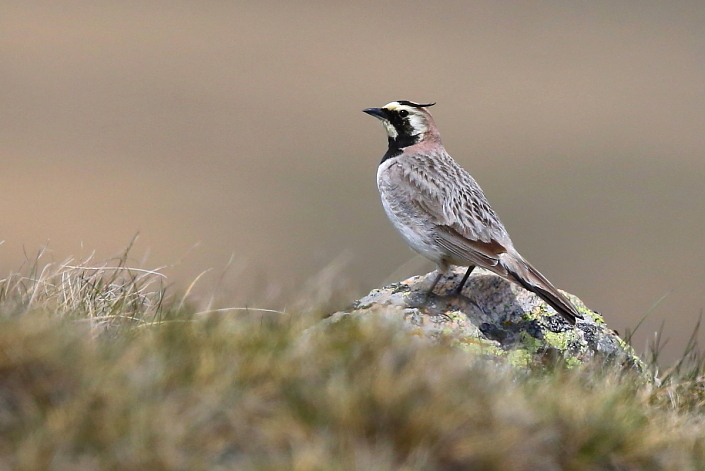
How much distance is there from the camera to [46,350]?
13.9 feet

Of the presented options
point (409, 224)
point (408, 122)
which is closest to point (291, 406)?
point (409, 224)

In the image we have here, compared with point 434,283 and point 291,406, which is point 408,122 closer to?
point 434,283

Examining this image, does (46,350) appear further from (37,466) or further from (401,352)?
(401,352)

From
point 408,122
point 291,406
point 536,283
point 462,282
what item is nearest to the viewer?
point 291,406

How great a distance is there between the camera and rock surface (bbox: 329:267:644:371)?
6215 millimetres

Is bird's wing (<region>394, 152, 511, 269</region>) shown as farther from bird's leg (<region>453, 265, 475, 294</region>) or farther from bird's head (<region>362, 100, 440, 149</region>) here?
bird's head (<region>362, 100, 440, 149</region>)

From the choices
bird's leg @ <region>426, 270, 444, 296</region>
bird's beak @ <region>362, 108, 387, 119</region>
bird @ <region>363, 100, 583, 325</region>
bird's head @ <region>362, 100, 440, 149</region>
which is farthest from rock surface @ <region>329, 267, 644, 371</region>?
bird's beak @ <region>362, 108, 387, 119</region>

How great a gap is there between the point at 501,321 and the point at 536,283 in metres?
0.42

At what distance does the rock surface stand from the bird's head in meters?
2.02

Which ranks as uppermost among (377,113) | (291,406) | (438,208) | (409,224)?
(377,113)

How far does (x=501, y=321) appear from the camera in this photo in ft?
22.0

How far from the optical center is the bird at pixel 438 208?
22.3 ft

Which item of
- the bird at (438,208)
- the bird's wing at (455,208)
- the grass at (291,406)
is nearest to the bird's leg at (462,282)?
the bird at (438,208)

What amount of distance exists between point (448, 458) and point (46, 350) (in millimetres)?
2071
